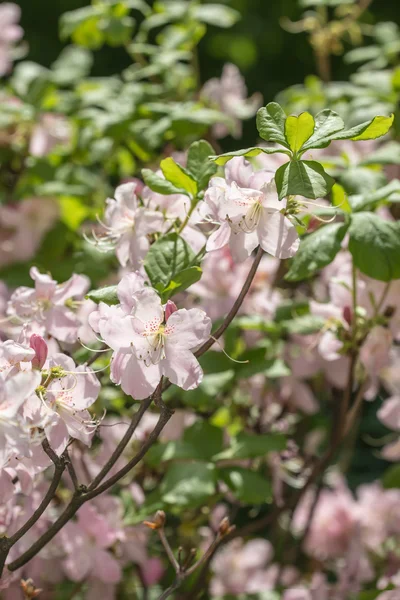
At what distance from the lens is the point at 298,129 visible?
2.40 feet

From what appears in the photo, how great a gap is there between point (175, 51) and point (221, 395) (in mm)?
704

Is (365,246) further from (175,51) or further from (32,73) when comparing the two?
(32,73)

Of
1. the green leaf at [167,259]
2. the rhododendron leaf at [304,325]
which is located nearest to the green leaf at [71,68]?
the rhododendron leaf at [304,325]

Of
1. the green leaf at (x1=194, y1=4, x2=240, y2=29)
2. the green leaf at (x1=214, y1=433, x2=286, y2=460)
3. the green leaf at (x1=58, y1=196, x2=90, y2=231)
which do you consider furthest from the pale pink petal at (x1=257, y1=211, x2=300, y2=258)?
the green leaf at (x1=194, y1=4, x2=240, y2=29)

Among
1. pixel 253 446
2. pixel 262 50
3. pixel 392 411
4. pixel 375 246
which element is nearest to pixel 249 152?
pixel 375 246

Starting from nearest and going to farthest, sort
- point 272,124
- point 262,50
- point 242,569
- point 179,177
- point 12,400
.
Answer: point 12,400 < point 272,124 < point 179,177 < point 242,569 < point 262,50

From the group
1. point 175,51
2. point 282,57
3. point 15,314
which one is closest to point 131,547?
point 15,314

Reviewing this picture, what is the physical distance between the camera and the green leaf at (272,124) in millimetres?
735

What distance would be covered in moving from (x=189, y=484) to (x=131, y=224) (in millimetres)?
372

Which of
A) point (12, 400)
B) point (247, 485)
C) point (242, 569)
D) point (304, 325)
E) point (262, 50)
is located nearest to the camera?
point (12, 400)

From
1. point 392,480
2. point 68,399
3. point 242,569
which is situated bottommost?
point 242,569

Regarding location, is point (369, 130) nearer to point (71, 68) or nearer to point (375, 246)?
point (375, 246)

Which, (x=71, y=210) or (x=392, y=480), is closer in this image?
(x=392, y=480)

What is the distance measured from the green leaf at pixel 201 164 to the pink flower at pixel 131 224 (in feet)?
0.22
